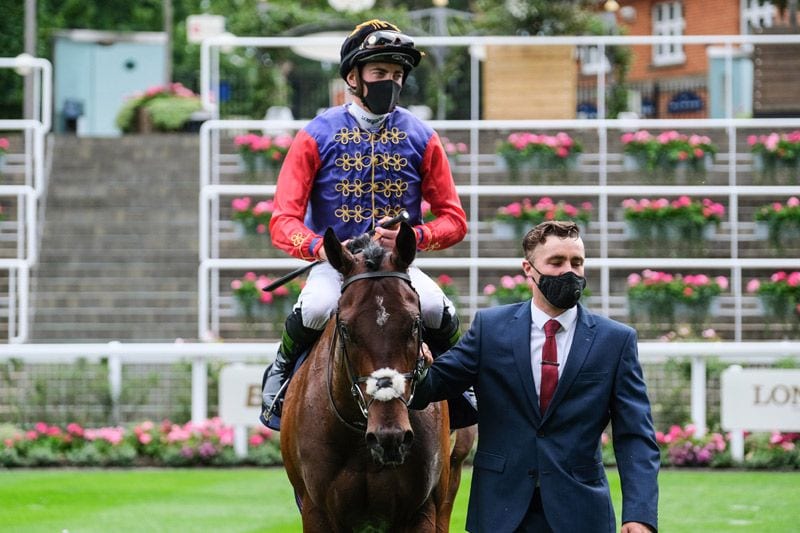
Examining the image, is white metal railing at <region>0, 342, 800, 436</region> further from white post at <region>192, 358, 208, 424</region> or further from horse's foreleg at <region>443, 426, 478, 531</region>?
horse's foreleg at <region>443, 426, 478, 531</region>

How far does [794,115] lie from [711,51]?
4.37 m

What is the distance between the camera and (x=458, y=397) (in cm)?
580

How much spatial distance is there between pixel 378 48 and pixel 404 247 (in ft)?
3.44

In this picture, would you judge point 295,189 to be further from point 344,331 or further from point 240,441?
point 240,441

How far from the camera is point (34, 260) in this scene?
1803 cm

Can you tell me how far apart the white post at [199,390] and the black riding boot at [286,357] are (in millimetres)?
6493

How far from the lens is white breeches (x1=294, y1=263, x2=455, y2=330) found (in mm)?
5578

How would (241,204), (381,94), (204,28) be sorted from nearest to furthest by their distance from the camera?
(381,94)
(241,204)
(204,28)

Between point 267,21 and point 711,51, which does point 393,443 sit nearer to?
point 711,51

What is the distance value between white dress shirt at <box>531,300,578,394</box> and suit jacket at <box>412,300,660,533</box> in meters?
0.03

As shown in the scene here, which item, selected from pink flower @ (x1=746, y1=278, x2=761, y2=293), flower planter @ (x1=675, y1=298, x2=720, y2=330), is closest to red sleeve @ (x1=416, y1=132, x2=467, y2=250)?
flower planter @ (x1=675, y1=298, x2=720, y2=330)

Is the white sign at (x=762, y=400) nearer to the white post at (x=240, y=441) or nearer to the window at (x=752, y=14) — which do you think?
the white post at (x=240, y=441)

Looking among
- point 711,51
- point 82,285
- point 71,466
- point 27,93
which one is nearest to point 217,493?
point 71,466

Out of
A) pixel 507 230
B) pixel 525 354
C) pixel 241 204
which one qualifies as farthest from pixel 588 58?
pixel 525 354
